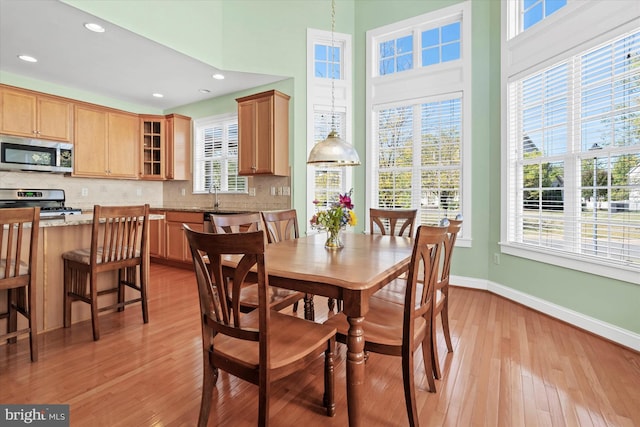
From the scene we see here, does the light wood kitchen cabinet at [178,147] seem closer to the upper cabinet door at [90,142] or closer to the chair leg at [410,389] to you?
the upper cabinet door at [90,142]

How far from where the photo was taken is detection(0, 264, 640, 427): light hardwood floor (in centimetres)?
161

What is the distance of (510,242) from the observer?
348 cm

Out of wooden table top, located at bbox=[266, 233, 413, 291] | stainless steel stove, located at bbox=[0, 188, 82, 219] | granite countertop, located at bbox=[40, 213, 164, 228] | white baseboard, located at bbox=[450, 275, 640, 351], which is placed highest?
stainless steel stove, located at bbox=[0, 188, 82, 219]

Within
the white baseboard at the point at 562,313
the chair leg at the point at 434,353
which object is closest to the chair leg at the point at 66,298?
the chair leg at the point at 434,353

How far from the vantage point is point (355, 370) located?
4.47ft

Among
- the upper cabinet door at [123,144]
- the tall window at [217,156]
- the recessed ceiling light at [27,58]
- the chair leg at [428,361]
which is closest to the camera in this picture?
the chair leg at [428,361]

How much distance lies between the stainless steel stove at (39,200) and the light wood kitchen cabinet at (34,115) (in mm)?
774

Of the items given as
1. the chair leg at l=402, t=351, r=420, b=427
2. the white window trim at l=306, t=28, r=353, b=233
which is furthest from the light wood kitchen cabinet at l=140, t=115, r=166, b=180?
the chair leg at l=402, t=351, r=420, b=427

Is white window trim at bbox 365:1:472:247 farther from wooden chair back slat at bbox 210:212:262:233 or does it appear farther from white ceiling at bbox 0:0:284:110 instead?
wooden chair back slat at bbox 210:212:262:233

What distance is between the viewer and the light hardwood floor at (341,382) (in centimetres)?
161

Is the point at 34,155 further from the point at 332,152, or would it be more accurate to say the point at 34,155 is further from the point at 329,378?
the point at 329,378

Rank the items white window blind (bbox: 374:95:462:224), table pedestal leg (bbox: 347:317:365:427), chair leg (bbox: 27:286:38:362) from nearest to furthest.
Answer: table pedestal leg (bbox: 347:317:365:427) → chair leg (bbox: 27:286:38:362) → white window blind (bbox: 374:95:462:224)

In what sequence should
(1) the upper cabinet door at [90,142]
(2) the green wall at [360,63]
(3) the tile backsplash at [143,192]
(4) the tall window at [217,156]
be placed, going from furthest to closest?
(4) the tall window at [217,156] < (1) the upper cabinet door at [90,142] < (3) the tile backsplash at [143,192] < (2) the green wall at [360,63]

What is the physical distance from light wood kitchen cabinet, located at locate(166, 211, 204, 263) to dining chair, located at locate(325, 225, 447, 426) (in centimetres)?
359
